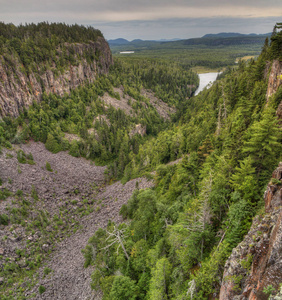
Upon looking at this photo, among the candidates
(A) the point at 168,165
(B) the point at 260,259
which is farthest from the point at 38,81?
(B) the point at 260,259

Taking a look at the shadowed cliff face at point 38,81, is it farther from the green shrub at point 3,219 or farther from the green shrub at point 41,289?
the green shrub at point 41,289

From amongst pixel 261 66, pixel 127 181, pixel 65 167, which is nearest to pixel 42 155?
pixel 65 167

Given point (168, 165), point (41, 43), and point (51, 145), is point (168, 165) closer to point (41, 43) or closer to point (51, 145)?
point (51, 145)

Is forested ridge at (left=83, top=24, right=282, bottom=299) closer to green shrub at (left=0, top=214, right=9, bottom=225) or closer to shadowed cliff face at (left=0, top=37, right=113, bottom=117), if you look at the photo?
green shrub at (left=0, top=214, right=9, bottom=225)

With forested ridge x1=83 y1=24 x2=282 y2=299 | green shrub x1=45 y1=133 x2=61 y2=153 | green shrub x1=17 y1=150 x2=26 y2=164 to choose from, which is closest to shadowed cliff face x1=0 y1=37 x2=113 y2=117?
green shrub x1=45 y1=133 x2=61 y2=153

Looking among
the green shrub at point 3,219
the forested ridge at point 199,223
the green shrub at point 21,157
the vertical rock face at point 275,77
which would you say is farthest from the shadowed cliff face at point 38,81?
the vertical rock face at point 275,77
